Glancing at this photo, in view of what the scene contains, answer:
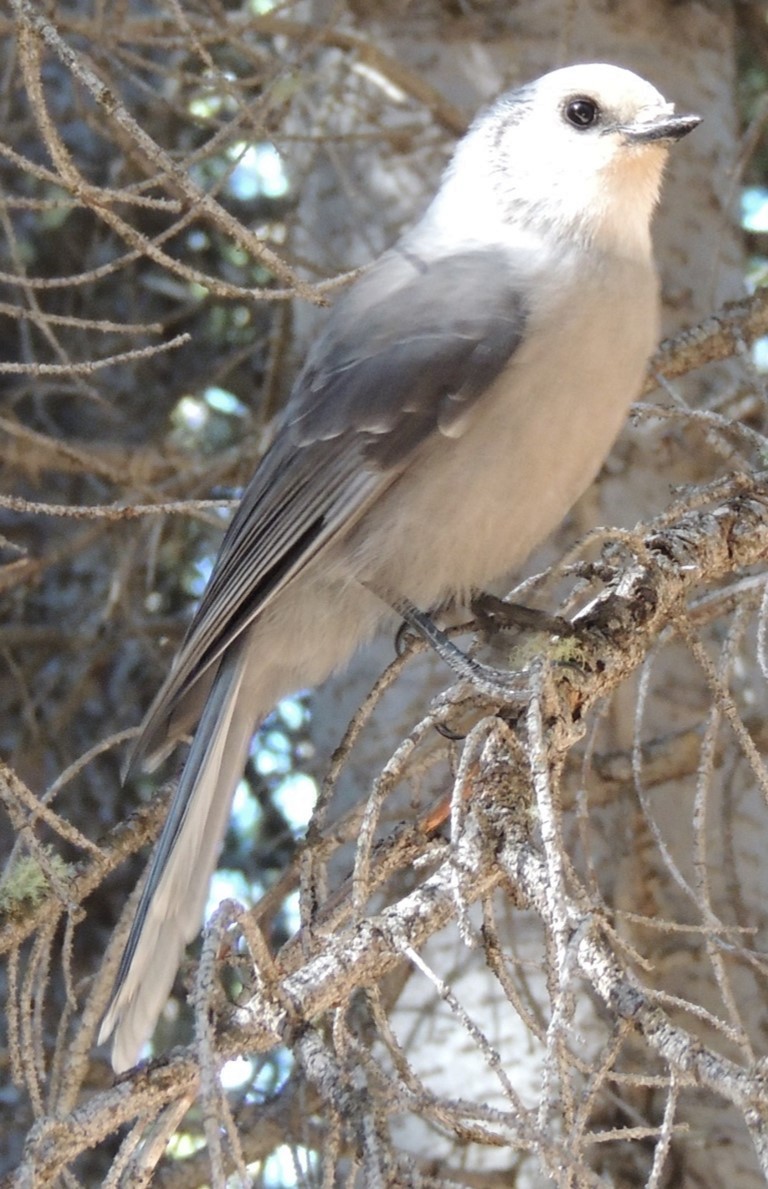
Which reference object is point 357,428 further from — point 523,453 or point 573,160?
point 573,160

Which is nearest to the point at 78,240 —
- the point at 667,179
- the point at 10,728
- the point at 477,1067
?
the point at 10,728

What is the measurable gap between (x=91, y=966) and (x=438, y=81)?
2274 millimetres

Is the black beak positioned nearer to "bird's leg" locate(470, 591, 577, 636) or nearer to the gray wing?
the gray wing

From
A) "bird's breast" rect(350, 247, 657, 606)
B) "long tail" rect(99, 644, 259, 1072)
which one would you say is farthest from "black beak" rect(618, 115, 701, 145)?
"long tail" rect(99, 644, 259, 1072)

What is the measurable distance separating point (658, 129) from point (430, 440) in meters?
0.70

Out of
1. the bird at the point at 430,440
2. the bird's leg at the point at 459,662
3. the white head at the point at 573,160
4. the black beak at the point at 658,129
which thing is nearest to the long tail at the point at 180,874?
the bird at the point at 430,440

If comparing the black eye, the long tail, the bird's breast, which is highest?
the black eye

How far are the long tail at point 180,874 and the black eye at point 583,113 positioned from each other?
1112mm

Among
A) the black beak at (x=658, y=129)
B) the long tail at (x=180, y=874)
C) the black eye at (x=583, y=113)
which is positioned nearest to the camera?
the long tail at (x=180, y=874)

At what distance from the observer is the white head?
2.41 m

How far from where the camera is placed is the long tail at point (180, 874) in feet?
6.02

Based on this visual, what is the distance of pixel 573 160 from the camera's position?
2.51 metres

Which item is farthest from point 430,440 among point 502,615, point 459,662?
point 459,662

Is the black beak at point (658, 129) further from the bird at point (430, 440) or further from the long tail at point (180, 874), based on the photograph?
the long tail at point (180, 874)
